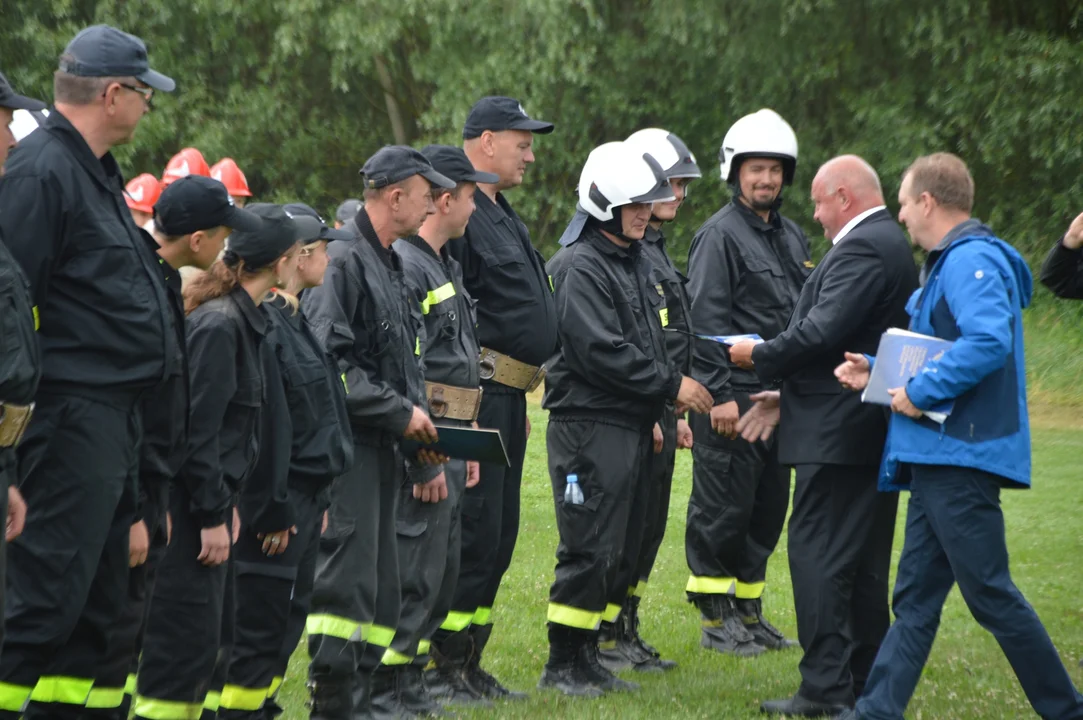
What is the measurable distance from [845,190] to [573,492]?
1927mm

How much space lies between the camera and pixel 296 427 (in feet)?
18.4

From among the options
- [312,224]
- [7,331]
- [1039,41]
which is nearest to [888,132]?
[1039,41]

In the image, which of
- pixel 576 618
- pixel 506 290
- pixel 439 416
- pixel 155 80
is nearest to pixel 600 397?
pixel 506 290

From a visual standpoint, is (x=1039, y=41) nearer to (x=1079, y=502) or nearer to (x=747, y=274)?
(x=1079, y=502)

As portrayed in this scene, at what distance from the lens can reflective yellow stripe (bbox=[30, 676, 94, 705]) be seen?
467 centimetres

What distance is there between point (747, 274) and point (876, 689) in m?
3.11

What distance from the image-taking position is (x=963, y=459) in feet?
19.0

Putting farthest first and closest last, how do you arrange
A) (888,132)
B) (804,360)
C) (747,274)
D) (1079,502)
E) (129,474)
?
(888,132), (1079,502), (747,274), (804,360), (129,474)

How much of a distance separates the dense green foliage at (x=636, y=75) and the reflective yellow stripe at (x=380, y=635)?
59.1ft

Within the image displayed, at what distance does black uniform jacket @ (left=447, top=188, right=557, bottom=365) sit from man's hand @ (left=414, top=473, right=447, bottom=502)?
1026 millimetres

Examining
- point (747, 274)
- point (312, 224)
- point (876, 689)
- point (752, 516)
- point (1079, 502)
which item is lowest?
point (1079, 502)

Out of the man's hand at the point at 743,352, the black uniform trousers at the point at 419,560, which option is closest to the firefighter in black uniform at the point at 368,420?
the black uniform trousers at the point at 419,560

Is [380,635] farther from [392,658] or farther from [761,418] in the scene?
[761,418]

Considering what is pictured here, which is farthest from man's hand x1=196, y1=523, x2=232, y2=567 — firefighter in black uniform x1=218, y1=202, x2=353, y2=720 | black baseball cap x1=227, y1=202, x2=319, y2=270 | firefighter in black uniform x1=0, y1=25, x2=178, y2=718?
black baseball cap x1=227, y1=202, x2=319, y2=270
